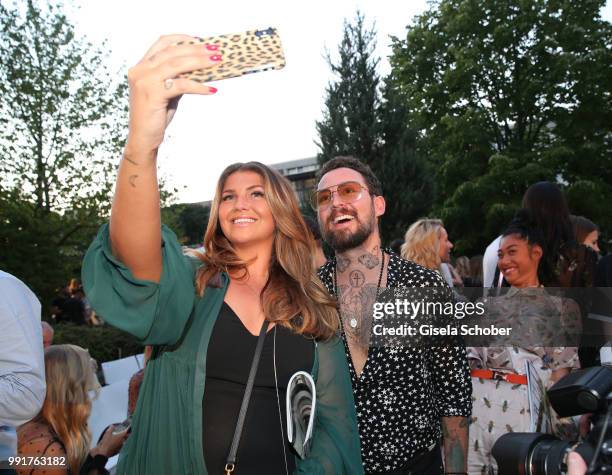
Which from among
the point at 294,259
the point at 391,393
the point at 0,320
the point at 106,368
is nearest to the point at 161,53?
the point at 294,259

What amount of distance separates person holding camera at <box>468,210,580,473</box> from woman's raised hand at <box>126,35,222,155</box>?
2488 mm

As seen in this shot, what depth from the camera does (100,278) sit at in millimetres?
1614

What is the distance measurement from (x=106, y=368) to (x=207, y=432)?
5209 mm

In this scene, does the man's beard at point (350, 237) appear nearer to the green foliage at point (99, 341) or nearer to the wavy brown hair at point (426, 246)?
the wavy brown hair at point (426, 246)

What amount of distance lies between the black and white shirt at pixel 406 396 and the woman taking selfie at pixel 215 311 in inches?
14.8

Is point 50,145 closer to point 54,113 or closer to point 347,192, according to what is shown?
point 54,113

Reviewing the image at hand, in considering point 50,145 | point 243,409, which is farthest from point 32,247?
point 243,409

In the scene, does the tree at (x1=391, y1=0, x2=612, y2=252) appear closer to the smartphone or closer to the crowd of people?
the crowd of people

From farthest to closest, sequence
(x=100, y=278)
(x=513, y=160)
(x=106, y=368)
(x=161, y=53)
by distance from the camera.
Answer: (x=513, y=160), (x=106, y=368), (x=100, y=278), (x=161, y=53)

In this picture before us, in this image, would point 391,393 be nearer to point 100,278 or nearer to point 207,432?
point 207,432

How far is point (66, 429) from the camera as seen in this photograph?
320 centimetres

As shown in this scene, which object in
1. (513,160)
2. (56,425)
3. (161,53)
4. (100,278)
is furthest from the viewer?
(513,160)

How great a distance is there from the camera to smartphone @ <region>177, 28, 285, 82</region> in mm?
1400

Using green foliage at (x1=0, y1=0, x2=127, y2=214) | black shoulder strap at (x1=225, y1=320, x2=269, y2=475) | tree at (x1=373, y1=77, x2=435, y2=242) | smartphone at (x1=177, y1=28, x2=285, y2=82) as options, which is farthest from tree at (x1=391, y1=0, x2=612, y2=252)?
smartphone at (x1=177, y1=28, x2=285, y2=82)
